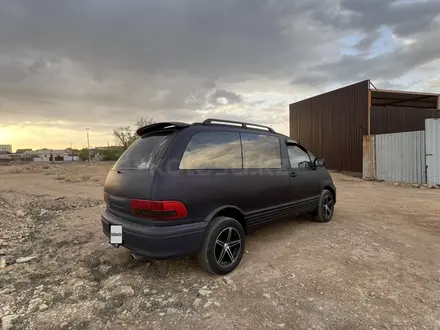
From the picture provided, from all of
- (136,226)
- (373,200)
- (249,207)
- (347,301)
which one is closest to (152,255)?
(136,226)

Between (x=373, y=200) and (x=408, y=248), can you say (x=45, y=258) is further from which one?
(x=373, y=200)

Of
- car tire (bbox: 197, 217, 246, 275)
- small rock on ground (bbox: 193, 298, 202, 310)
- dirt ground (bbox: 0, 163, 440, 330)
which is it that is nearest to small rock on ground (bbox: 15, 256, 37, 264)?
dirt ground (bbox: 0, 163, 440, 330)

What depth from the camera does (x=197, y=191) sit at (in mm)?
2977

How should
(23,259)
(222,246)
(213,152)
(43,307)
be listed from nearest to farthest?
1. (43,307)
2. (222,246)
3. (213,152)
4. (23,259)

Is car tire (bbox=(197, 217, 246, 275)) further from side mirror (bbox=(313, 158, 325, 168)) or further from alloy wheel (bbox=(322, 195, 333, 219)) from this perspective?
alloy wheel (bbox=(322, 195, 333, 219))

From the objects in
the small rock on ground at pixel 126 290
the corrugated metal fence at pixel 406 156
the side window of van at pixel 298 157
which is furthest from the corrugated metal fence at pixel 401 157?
the small rock on ground at pixel 126 290

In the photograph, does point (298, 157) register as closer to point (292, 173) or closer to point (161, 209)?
point (292, 173)

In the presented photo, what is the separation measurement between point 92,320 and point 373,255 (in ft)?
11.3

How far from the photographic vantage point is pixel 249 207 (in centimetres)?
361

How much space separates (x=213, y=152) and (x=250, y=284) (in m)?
1.56

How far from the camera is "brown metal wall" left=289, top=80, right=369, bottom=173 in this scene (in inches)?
604

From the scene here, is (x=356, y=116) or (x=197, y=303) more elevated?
(x=356, y=116)

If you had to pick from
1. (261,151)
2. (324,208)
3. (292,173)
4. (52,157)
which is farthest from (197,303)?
(52,157)

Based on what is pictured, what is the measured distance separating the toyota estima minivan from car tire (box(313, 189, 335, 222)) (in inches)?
49.6
